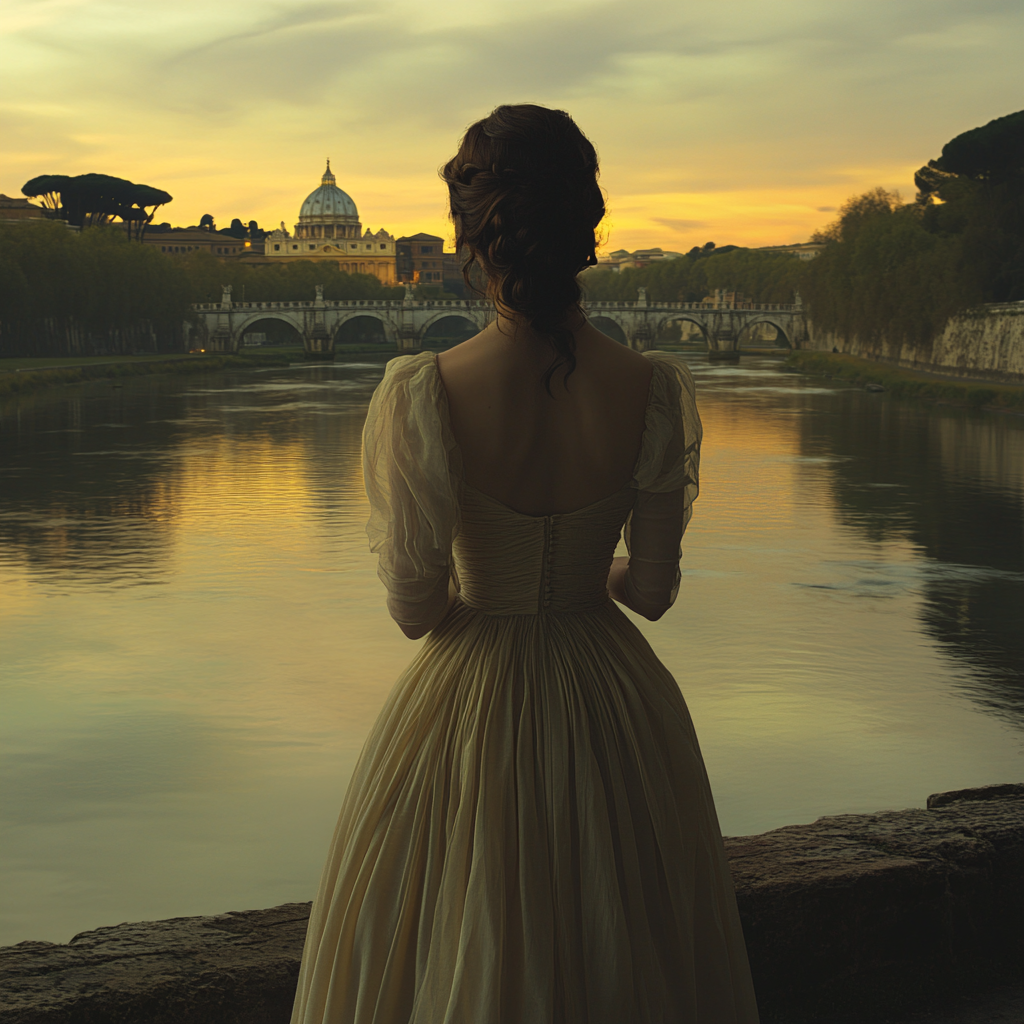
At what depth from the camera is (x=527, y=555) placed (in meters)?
1.63

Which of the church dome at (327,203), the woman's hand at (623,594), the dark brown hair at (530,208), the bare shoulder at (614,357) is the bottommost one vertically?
the woman's hand at (623,594)

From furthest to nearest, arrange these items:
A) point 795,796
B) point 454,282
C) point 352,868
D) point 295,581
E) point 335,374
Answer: point 454,282 < point 335,374 < point 295,581 < point 795,796 < point 352,868

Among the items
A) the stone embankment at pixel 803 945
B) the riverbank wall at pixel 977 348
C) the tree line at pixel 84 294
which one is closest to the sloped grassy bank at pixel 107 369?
the tree line at pixel 84 294

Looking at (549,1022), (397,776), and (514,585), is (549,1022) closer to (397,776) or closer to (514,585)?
(397,776)

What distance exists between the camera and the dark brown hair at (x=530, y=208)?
58.8 inches

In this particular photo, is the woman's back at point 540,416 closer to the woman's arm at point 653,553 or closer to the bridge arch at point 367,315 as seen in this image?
the woman's arm at point 653,553

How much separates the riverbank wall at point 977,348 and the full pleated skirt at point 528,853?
30179 millimetres

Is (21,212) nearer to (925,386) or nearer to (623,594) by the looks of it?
(925,386)

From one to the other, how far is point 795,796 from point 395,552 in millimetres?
3949

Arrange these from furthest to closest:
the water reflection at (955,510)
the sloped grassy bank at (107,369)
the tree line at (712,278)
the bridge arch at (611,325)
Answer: the tree line at (712,278)
the bridge arch at (611,325)
the sloped grassy bank at (107,369)
the water reflection at (955,510)

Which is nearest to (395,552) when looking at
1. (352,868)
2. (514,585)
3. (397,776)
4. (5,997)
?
(514,585)

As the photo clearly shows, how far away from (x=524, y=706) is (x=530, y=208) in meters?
0.60

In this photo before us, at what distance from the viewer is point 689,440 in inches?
69.5

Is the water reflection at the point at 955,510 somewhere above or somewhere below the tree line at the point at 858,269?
below
